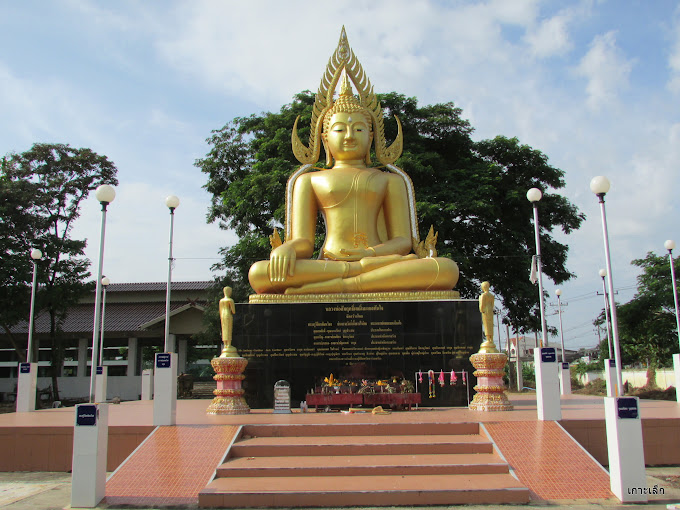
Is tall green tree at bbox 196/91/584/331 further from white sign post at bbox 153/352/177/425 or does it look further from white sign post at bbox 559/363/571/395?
white sign post at bbox 153/352/177/425

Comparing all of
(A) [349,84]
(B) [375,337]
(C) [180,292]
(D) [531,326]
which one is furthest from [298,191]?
(C) [180,292]

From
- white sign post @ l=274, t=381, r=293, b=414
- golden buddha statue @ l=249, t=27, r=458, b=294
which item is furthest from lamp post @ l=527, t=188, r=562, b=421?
white sign post @ l=274, t=381, r=293, b=414

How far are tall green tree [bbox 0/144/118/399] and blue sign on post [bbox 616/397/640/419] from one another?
17742 millimetres

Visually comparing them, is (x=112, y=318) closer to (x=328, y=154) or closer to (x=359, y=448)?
(x=328, y=154)

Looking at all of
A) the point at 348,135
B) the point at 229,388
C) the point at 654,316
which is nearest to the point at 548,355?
the point at 229,388

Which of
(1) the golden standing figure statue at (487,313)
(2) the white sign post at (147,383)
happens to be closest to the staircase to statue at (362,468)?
(1) the golden standing figure statue at (487,313)

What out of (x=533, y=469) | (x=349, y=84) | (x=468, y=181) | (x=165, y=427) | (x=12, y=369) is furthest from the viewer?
(x=12, y=369)

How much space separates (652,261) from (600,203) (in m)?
18.4

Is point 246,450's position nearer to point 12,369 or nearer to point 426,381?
point 426,381

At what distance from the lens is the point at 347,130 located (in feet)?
43.1

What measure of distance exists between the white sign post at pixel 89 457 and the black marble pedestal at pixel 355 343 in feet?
15.4

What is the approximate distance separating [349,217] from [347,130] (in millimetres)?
1917

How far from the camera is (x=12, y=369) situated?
25.2 metres

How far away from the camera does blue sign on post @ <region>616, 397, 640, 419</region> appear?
605cm
